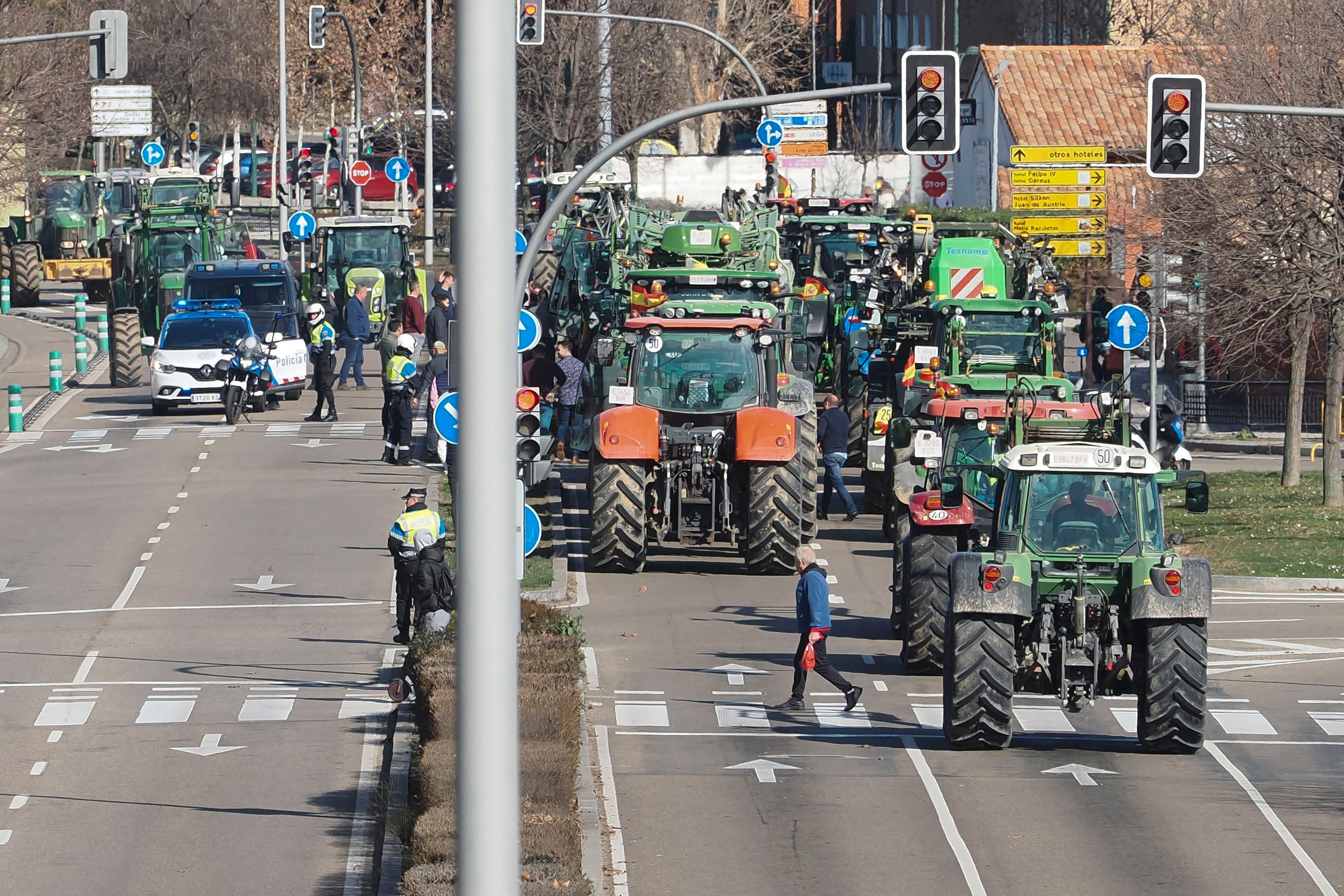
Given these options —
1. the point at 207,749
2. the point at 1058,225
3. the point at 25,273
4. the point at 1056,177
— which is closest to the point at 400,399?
the point at 207,749

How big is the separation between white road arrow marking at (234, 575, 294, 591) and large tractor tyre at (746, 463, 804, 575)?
199 inches

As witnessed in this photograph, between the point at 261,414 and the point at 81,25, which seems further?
the point at 81,25

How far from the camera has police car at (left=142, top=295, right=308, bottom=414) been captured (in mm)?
36375

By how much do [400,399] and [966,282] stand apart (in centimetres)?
912

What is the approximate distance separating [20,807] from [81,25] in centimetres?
5580

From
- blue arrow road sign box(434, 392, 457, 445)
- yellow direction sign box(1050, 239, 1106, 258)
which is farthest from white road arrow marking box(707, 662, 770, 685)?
yellow direction sign box(1050, 239, 1106, 258)

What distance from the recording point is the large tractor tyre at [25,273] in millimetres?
55906

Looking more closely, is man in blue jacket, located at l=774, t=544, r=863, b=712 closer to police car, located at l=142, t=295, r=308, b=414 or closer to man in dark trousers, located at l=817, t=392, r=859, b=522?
man in dark trousers, located at l=817, t=392, r=859, b=522

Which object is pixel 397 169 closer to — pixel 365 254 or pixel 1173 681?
pixel 365 254

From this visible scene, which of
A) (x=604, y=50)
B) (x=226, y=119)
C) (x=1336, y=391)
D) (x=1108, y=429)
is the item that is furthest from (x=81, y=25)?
(x=1108, y=429)

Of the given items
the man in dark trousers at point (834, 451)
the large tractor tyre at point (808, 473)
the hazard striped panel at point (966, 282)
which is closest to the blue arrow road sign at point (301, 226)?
the hazard striped panel at point (966, 282)

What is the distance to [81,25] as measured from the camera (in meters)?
67.0

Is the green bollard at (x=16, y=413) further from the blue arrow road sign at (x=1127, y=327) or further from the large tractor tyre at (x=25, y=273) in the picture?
the large tractor tyre at (x=25, y=273)

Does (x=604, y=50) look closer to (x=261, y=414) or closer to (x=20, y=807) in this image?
(x=261, y=414)
